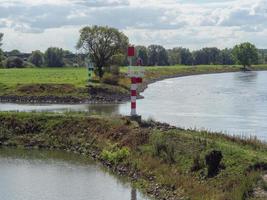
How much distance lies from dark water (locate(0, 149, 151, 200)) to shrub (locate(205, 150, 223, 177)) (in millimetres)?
3026

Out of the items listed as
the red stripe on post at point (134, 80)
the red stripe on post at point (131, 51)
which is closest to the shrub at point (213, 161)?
the red stripe on post at point (134, 80)

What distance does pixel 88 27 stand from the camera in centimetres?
8200

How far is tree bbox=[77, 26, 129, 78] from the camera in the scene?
81.2 metres

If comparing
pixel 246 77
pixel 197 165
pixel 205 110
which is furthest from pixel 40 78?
pixel 197 165

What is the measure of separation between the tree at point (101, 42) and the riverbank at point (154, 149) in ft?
149

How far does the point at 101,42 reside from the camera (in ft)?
268

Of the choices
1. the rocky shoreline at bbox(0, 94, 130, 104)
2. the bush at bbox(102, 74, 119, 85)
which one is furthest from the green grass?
the rocky shoreline at bbox(0, 94, 130, 104)

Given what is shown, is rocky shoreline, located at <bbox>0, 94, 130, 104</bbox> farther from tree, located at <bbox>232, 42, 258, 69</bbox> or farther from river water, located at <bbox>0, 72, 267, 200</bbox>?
tree, located at <bbox>232, 42, 258, 69</bbox>

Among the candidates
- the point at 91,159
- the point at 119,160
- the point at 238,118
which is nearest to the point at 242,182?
the point at 119,160

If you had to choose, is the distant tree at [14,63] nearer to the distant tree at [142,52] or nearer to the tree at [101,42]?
the distant tree at [142,52]

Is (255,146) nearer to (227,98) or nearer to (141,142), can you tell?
(141,142)

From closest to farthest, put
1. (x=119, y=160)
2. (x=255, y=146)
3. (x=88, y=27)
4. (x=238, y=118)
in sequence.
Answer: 1. (x=255, y=146)
2. (x=119, y=160)
3. (x=238, y=118)
4. (x=88, y=27)

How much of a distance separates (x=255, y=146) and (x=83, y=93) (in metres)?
46.7

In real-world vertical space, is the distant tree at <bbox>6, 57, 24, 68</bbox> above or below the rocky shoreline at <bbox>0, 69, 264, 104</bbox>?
above
